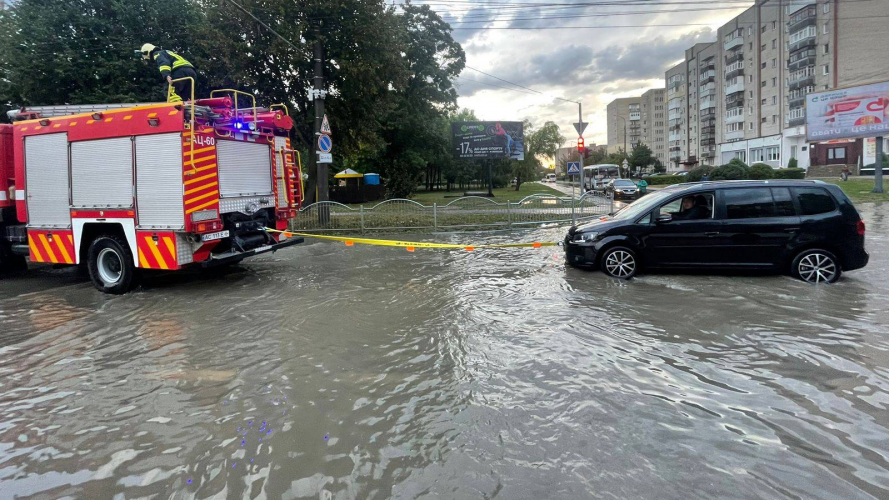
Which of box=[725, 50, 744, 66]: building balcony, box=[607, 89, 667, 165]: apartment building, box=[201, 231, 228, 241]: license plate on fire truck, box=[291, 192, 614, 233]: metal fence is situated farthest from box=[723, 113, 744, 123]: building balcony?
box=[201, 231, 228, 241]: license plate on fire truck

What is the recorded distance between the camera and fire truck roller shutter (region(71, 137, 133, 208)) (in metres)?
8.29

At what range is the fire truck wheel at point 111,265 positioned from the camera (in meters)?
8.52

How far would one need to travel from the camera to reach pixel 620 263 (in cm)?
889

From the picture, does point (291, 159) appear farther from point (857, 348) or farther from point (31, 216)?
point (857, 348)

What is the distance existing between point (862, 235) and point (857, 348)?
3.87 m

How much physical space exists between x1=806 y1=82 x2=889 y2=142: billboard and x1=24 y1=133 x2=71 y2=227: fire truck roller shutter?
1404 inches

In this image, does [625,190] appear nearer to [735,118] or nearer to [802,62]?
[802,62]

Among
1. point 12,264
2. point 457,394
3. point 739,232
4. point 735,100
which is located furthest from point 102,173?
point 735,100

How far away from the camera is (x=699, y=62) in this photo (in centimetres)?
8069

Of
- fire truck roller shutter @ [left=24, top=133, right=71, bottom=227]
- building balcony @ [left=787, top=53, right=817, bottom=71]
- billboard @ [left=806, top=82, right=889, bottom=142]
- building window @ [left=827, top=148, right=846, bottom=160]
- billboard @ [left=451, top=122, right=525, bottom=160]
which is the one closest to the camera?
fire truck roller shutter @ [left=24, top=133, right=71, bottom=227]

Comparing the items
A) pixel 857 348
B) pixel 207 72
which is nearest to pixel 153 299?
pixel 857 348

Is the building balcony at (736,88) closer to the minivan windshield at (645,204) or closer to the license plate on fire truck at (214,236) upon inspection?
the minivan windshield at (645,204)

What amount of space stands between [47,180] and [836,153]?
224 ft

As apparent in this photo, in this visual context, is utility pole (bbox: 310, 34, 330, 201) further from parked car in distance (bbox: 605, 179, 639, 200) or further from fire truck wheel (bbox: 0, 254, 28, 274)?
parked car in distance (bbox: 605, 179, 639, 200)
